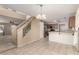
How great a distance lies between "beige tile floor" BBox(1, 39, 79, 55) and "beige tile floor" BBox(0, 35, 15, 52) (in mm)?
145

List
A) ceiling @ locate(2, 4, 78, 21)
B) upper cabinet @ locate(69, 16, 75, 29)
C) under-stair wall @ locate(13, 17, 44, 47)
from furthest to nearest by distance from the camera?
under-stair wall @ locate(13, 17, 44, 47) < upper cabinet @ locate(69, 16, 75, 29) < ceiling @ locate(2, 4, 78, 21)

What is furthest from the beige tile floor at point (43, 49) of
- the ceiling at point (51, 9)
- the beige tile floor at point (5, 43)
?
A: the ceiling at point (51, 9)

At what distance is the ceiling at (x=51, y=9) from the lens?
9.08 feet

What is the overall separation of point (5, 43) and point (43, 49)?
1121 millimetres

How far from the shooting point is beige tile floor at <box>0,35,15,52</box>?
296cm

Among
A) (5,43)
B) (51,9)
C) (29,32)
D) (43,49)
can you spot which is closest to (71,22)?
(51,9)

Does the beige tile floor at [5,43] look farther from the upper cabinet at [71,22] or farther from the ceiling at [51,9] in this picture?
the upper cabinet at [71,22]

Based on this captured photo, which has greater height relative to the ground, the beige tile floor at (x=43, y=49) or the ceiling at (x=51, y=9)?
the ceiling at (x=51, y=9)

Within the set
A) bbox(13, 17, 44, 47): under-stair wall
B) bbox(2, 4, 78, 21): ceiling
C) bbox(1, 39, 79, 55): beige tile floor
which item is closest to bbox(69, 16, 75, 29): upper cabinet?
bbox(2, 4, 78, 21): ceiling

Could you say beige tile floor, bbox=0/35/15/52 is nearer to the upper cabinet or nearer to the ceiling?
the ceiling

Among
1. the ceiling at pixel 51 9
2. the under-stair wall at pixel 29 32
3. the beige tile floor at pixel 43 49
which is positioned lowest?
the beige tile floor at pixel 43 49

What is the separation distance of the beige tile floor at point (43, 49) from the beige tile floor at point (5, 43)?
5.7 inches

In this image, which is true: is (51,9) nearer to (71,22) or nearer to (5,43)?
(71,22)
